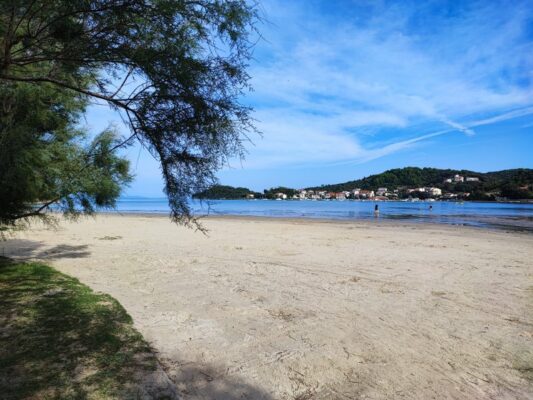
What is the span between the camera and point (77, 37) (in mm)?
3137

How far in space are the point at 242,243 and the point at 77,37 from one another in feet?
33.8

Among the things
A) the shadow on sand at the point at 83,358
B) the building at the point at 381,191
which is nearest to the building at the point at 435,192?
the building at the point at 381,191

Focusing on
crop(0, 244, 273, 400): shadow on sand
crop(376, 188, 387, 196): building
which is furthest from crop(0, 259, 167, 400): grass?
crop(376, 188, 387, 196): building

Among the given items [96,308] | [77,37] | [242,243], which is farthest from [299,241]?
[77,37]

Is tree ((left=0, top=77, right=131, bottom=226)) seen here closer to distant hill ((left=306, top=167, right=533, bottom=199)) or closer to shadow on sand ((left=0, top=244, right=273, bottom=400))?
shadow on sand ((left=0, top=244, right=273, bottom=400))

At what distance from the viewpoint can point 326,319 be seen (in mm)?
5242

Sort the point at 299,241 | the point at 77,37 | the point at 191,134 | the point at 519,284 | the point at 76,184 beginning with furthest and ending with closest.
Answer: the point at 299,241, the point at 519,284, the point at 76,184, the point at 191,134, the point at 77,37

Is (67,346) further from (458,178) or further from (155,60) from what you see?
(458,178)

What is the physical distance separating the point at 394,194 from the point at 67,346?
135 m

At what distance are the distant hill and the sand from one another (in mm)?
104201

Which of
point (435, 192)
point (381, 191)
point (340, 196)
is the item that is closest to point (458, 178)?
point (435, 192)

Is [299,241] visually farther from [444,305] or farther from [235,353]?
[235,353]

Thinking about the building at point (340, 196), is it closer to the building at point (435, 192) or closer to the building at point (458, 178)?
the building at point (435, 192)

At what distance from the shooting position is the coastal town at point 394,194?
11700 cm
